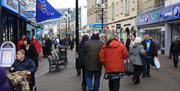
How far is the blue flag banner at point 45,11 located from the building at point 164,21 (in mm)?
11576

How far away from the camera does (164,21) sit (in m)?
33.2

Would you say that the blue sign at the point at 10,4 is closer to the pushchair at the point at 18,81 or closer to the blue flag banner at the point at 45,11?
the blue flag banner at the point at 45,11

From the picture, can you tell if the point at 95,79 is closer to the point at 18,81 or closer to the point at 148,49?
the point at 18,81

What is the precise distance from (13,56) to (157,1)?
25.0m

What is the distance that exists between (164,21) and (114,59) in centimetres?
2328

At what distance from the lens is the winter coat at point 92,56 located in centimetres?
1110

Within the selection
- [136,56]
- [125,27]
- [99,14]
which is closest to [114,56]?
[136,56]

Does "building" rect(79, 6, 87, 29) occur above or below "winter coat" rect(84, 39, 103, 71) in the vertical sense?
above

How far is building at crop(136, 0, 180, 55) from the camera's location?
31000mm

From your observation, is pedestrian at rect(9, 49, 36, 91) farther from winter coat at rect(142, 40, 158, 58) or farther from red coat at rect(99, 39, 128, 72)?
winter coat at rect(142, 40, 158, 58)

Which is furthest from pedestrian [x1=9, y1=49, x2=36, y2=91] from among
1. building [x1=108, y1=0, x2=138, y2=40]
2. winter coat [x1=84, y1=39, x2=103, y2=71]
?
building [x1=108, y1=0, x2=138, y2=40]

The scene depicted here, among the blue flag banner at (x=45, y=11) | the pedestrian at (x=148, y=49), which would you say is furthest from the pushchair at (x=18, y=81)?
the blue flag banner at (x=45, y=11)

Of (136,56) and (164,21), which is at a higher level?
(164,21)

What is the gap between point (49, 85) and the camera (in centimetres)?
1495
